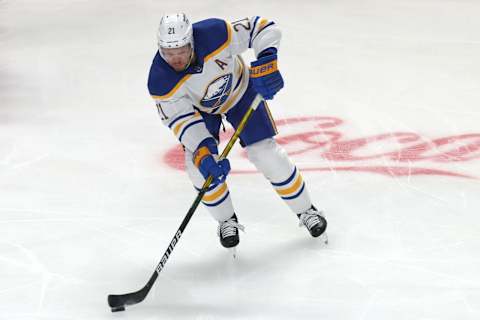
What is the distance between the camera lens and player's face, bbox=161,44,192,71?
2916 millimetres

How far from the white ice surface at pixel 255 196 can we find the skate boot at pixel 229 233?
0.28 feet

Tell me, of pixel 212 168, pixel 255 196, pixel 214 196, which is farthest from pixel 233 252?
pixel 255 196

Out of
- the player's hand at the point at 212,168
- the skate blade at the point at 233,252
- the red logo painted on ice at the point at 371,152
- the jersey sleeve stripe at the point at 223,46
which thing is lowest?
the red logo painted on ice at the point at 371,152

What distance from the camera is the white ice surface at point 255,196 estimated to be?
296 cm

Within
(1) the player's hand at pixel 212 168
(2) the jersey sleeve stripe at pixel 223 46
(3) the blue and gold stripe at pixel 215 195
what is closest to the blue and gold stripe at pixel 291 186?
(3) the blue and gold stripe at pixel 215 195

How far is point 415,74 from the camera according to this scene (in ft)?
17.4

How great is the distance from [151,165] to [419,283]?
5.93 ft

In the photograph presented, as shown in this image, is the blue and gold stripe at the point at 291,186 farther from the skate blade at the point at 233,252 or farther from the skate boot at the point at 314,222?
the skate blade at the point at 233,252

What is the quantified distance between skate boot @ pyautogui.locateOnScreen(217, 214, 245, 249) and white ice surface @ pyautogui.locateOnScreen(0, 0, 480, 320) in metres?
0.09

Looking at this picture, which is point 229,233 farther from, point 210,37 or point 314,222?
point 210,37

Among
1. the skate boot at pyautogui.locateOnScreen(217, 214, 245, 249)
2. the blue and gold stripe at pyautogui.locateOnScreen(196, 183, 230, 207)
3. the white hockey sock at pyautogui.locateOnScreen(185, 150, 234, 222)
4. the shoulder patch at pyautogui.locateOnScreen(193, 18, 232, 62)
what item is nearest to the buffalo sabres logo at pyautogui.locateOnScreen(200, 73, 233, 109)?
the shoulder patch at pyautogui.locateOnScreen(193, 18, 232, 62)

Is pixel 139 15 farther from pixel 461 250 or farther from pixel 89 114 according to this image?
pixel 461 250

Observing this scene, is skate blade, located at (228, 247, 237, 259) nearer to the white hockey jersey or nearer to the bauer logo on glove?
the white hockey jersey

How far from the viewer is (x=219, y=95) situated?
3141 millimetres
